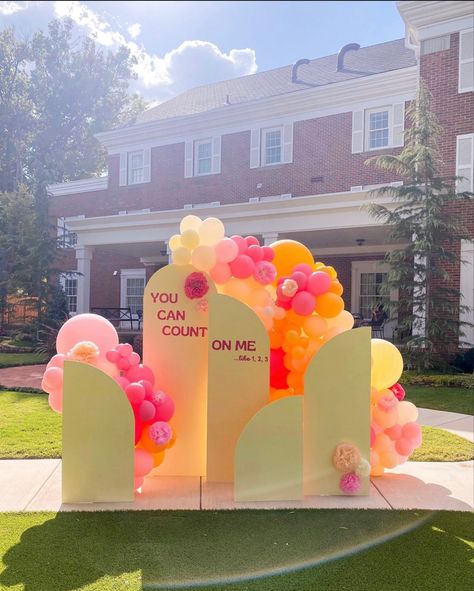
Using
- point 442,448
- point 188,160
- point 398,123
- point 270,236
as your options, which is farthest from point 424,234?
point 188,160

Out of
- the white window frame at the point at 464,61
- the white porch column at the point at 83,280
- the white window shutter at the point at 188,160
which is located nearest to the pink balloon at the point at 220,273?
the white window frame at the point at 464,61

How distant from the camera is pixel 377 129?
17.6 metres

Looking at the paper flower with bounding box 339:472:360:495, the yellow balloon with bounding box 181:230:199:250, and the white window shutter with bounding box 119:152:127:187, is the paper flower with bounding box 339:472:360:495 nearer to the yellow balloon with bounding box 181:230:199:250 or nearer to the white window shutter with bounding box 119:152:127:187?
the yellow balloon with bounding box 181:230:199:250

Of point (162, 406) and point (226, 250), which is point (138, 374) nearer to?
point (162, 406)

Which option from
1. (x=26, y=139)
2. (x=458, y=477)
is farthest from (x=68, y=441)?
(x=26, y=139)

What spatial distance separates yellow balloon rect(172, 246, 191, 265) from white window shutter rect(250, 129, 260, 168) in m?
15.8

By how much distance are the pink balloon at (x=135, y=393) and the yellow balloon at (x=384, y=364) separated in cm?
223

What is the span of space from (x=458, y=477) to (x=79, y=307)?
15.5 meters

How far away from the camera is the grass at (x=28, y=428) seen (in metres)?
5.85

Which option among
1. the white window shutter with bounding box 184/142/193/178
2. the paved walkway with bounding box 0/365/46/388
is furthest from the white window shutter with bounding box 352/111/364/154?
the paved walkway with bounding box 0/365/46/388

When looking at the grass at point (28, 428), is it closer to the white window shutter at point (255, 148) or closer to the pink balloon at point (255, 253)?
the pink balloon at point (255, 253)

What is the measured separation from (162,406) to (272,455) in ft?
3.43

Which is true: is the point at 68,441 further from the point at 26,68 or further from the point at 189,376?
the point at 26,68

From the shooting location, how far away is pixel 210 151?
2128 centimetres
